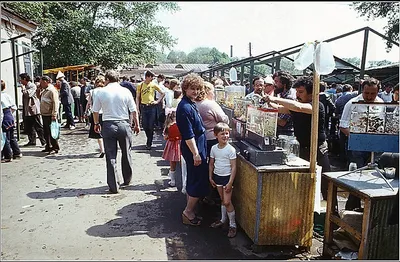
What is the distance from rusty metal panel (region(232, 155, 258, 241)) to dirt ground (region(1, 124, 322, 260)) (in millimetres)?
211

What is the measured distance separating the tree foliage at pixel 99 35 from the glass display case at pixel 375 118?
18.3 metres

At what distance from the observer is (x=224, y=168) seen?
12.8 ft

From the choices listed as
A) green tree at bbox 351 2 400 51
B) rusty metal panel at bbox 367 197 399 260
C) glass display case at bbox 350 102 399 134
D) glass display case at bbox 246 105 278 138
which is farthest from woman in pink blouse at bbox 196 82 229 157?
green tree at bbox 351 2 400 51

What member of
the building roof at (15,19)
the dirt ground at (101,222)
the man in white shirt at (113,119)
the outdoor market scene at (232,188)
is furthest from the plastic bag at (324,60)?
the building roof at (15,19)

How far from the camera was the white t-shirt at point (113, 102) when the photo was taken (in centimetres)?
519

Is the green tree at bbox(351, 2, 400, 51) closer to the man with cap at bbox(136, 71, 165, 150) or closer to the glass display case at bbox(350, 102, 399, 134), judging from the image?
the man with cap at bbox(136, 71, 165, 150)

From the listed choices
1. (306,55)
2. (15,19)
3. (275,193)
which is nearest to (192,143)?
(275,193)

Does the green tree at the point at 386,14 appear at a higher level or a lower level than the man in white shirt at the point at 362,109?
higher

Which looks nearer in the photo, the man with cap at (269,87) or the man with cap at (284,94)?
the man with cap at (284,94)

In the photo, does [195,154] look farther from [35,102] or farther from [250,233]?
[35,102]

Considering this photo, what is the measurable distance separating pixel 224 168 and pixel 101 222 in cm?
166

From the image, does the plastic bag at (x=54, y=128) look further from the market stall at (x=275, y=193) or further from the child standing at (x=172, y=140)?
the market stall at (x=275, y=193)

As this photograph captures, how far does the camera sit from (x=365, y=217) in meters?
2.90

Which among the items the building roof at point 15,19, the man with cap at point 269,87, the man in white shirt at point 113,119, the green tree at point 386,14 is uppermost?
the green tree at point 386,14
